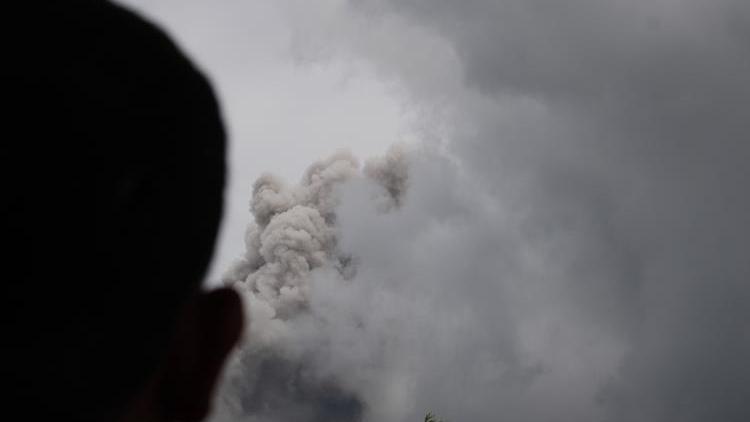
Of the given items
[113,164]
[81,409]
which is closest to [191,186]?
[113,164]

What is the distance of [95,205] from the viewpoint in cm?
177

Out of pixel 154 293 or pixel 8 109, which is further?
pixel 154 293

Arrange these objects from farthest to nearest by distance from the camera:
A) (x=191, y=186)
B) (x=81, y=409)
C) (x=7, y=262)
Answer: (x=191, y=186)
(x=81, y=409)
(x=7, y=262)

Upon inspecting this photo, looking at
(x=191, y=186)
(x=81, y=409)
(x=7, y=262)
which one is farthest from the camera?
(x=191, y=186)

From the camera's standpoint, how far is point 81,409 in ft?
6.02

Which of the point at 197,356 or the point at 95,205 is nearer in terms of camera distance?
the point at 95,205

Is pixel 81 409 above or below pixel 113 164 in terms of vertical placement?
below

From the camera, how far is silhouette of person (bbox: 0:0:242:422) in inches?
68.1

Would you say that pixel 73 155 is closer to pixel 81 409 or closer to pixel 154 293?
pixel 154 293

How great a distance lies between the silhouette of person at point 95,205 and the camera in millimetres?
1729

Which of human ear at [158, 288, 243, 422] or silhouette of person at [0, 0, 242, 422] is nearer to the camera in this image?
silhouette of person at [0, 0, 242, 422]

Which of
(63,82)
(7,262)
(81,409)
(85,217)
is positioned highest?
(63,82)

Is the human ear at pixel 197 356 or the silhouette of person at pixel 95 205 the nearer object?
the silhouette of person at pixel 95 205

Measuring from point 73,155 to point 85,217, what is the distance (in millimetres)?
114
